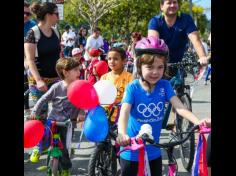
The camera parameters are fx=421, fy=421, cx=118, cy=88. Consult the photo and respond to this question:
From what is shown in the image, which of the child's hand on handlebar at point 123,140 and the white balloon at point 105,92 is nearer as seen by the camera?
the child's hand on handlebar at point 123,140

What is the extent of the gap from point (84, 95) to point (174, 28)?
1.85m

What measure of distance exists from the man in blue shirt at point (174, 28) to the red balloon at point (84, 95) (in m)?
1.55

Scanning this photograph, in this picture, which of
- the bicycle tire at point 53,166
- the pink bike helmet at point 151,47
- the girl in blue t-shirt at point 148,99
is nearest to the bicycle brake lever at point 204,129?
the girl in blue t-shirt at point 148,99

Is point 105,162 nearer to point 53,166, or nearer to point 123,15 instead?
point 53,166

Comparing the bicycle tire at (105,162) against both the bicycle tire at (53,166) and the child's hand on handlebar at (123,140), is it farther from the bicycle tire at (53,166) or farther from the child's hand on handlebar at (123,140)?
the child's hand on handlebar at (123,140)

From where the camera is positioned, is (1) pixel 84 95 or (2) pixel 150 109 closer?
(2) pixel 150 109

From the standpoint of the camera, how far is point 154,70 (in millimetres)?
2975

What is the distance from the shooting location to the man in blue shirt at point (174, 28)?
15.2ft

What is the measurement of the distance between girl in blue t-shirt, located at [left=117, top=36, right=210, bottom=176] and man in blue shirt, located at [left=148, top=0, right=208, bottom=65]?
157 centimetres

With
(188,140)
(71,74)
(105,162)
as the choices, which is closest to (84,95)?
(105,162)

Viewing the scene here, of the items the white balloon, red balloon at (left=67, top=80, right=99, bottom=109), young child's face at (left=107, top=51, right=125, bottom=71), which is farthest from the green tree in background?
red balloon at (left=67, top=80, right=99, bottom=109)

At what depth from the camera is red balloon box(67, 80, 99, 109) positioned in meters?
3.27
